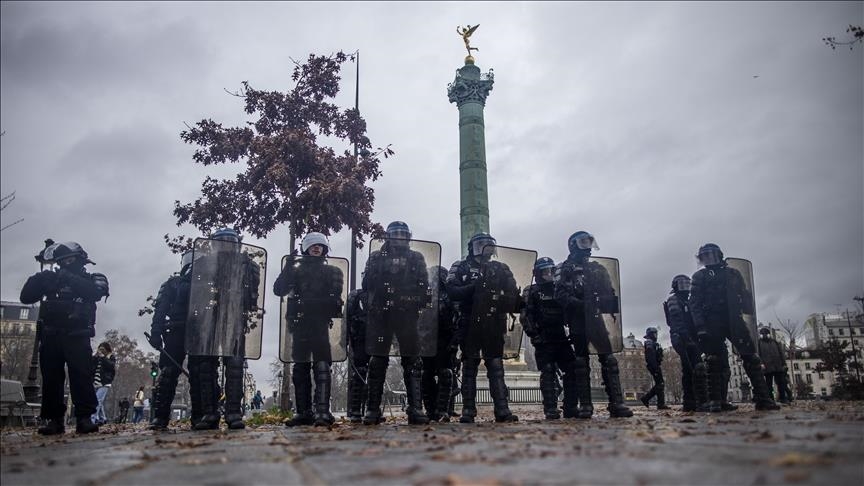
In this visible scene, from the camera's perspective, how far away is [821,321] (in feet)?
354

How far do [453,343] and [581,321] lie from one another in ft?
6.02

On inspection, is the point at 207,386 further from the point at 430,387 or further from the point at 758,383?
the point at 758,383

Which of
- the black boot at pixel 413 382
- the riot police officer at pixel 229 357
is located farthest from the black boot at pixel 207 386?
the black boot at pixel 413 382

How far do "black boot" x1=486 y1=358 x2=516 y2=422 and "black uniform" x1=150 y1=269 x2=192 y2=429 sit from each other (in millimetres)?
3910

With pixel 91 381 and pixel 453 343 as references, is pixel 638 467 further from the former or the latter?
pixel 91 381

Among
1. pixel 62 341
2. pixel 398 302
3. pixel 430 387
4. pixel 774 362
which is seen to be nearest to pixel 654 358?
pixel 774 362

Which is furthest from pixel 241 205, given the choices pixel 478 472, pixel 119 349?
pixel 119 349

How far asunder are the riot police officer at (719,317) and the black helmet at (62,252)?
8.40 m

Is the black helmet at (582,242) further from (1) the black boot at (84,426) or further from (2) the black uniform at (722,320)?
(1) the black boot at (84,426)

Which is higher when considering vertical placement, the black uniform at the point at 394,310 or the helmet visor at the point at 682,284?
the helmet visor at the point at 682,284

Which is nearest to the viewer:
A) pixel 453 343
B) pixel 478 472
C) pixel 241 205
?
pixel 478 472

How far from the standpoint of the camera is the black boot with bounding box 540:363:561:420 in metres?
8.49

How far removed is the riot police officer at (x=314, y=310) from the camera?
26.3ft

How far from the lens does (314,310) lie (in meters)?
8.12
